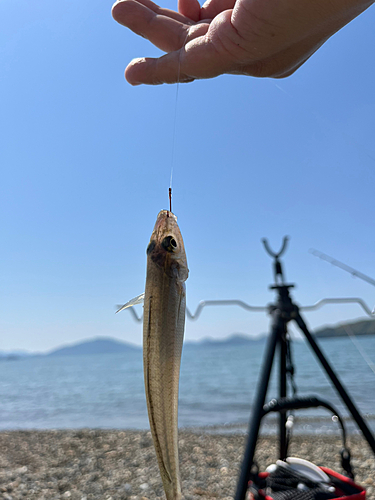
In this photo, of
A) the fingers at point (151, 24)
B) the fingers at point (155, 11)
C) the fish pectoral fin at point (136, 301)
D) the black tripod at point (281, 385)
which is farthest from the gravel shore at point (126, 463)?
the fingers at point (155, 11)

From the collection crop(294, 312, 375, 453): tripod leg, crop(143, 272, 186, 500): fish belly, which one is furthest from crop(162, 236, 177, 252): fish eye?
crop(294, 312, 375, 453): tripod leg

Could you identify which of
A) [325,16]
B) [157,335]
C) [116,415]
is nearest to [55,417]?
[116,415]

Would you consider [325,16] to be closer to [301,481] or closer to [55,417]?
[301,481]

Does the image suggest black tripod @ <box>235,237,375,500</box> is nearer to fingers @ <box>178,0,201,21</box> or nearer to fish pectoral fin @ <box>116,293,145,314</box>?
fish pectoral fin @ <box>116,293,145,314</box>

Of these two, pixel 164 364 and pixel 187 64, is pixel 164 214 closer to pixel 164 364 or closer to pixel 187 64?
pixel 164 364

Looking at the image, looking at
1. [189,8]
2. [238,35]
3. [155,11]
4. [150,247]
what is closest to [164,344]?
[150,247]

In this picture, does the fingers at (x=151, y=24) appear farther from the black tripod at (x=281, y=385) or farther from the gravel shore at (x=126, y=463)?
the gravel shore at (x=126, y=463)
